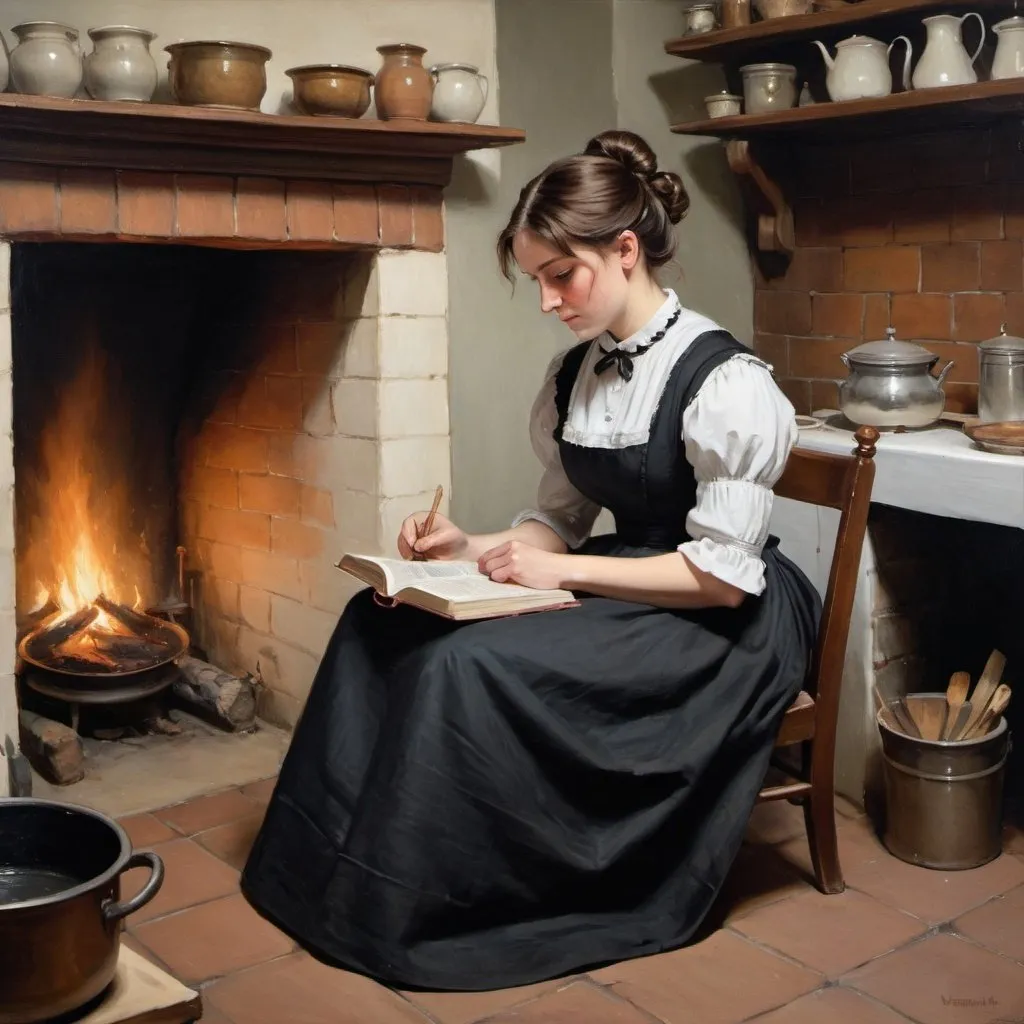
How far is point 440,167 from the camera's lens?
9.48 ft

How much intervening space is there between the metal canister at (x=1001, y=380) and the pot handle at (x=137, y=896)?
6.26 ft

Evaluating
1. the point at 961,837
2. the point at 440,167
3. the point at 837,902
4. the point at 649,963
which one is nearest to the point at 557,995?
the point at 649,963

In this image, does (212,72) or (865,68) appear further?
(865,68)

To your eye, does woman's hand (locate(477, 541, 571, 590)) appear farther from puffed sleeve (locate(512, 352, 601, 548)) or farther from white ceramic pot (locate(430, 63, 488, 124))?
white ceramic pot (locate(430, 63, 488, 124))

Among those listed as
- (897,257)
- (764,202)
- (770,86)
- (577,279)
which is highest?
(770,86)

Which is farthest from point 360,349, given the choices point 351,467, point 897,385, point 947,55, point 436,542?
point 947,55

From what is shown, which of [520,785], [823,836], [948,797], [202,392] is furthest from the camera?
[202,392]

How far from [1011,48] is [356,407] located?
1538 mm

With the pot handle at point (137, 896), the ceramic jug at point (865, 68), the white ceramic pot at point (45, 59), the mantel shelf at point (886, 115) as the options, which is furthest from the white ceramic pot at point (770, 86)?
the pot handle at point (137, 896)

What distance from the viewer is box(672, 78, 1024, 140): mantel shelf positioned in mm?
2656

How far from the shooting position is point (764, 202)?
3.25 meters

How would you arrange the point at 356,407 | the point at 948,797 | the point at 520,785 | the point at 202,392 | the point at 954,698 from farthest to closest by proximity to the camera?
the point at 202,392
the point at 356,407
the point at 954,698
the point at 948,797
the point at 520,785

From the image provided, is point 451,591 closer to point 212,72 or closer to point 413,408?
point 413,408

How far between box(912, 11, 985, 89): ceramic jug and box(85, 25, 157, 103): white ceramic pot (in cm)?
154
